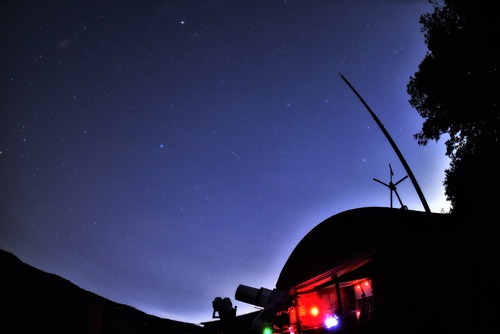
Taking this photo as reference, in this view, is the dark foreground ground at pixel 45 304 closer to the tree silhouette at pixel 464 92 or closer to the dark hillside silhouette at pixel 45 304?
the dark hillside silhouette at pixel 45 304

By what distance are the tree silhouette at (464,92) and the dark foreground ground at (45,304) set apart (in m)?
15.3

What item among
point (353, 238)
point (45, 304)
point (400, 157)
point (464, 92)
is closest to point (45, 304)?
point (45, 304)

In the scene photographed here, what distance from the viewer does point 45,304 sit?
7070mm

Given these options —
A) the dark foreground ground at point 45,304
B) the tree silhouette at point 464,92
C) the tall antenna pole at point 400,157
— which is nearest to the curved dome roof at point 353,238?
the tall antenna pole at point 400,157

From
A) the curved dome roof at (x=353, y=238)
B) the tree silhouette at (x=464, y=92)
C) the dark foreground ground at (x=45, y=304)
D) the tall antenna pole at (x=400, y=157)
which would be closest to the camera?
the dark foreground ground at (x=45, y=304)

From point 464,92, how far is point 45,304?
2050 centimetres

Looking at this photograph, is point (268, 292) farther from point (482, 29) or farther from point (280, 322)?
point (482, 29)

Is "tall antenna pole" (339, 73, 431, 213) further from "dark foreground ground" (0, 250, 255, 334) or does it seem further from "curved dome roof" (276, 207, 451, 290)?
"dark foreground ground" (0, 250, 255, 334)

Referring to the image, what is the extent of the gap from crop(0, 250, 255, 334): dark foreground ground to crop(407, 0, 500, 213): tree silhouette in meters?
15.3

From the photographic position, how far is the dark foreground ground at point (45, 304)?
626 cm

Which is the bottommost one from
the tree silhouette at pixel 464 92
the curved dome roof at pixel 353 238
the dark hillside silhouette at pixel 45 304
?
the dark hillside silhouette at pixel 45 304

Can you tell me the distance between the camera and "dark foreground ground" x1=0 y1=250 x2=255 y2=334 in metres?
6.26

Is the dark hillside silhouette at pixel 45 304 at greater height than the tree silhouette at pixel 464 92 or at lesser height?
lesser

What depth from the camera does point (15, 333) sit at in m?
6.20
